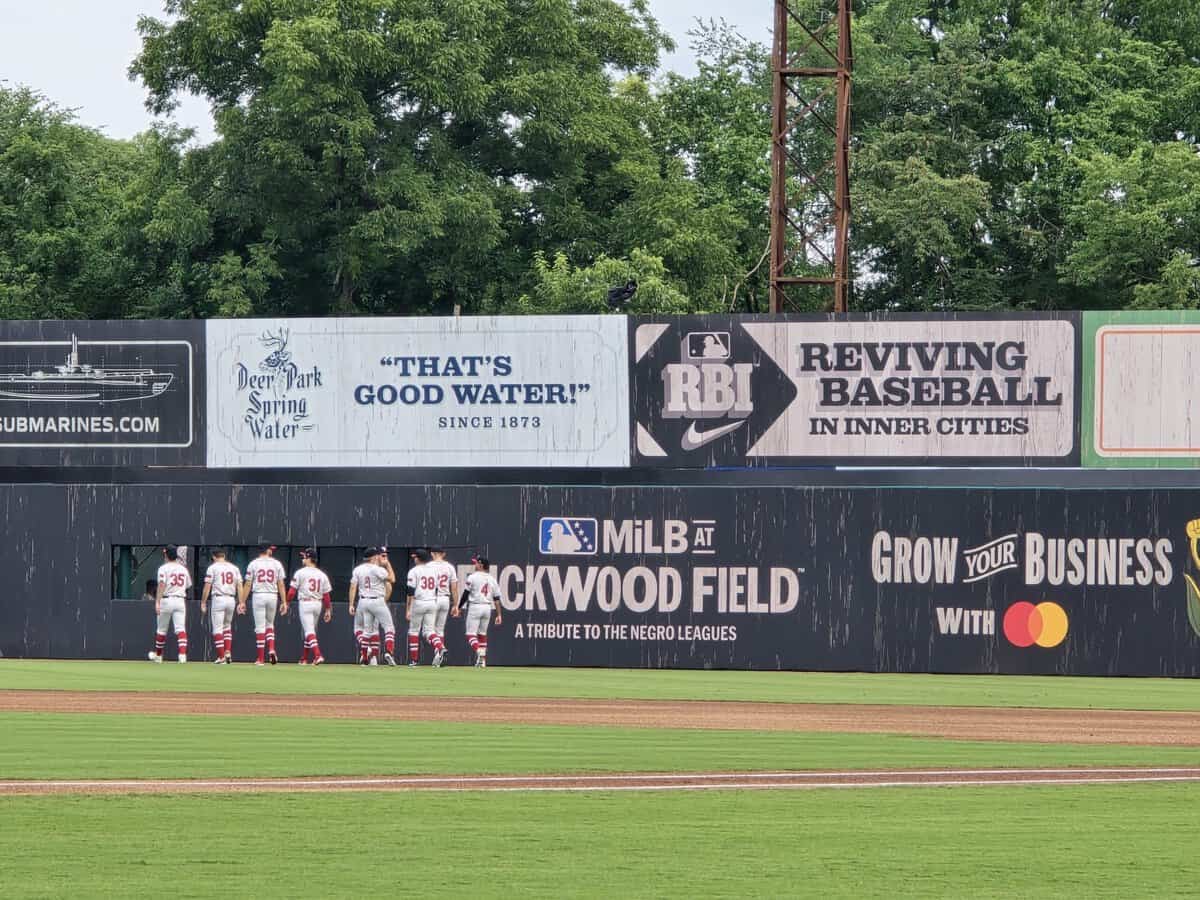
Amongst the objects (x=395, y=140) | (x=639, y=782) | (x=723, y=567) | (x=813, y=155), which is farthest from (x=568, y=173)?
(x=639, y=782)

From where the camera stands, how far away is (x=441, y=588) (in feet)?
86.6

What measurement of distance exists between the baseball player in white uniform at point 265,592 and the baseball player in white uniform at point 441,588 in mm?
2195

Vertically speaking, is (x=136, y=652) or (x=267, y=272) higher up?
(x=267, y=272)

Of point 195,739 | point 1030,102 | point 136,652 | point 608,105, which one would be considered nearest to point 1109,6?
point 1030,102

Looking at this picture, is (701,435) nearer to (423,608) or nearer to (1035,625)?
(423,608)

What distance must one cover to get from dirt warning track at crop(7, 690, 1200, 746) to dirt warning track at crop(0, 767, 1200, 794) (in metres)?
2.99

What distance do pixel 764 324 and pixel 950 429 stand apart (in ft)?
10.0

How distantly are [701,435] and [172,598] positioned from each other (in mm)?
7801

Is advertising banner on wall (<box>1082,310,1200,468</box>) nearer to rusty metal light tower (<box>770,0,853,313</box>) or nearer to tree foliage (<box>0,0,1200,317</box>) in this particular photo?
rusty metal light tower (<box>770,0,853,313</box>)

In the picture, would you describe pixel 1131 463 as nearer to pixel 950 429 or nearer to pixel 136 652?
pixel 950 429

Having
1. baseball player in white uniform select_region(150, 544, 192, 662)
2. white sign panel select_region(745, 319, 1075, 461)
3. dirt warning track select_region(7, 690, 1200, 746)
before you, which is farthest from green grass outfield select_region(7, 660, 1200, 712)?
white sign panel select_region(745, 319, 1075, 461)

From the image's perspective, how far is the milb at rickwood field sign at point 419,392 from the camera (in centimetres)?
2817

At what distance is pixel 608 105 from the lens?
5131cm

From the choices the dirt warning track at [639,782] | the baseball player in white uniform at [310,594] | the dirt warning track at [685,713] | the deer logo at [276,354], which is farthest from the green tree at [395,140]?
the dirt warning track at [639,782]
